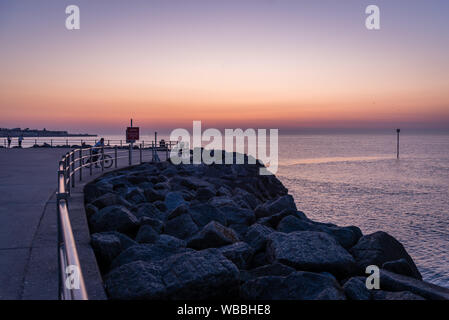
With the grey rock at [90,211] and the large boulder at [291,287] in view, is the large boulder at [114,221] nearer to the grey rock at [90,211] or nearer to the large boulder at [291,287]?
the grey rock at [90,211]

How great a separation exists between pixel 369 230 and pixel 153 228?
10.8 metres

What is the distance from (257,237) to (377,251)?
185cm

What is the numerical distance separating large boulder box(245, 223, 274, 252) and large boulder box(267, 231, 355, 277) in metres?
0.39

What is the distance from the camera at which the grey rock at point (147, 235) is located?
5.96 meters

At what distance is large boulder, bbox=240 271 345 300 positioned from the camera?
162 inches

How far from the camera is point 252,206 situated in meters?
13.2

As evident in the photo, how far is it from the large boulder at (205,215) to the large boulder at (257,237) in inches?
35.3

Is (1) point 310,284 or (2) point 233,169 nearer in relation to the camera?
(1) point 310,284

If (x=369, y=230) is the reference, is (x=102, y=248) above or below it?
above

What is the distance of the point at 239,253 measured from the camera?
5398 millimetres

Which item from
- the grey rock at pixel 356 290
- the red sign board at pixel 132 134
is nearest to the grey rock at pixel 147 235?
the grey rock at pixel 356 290
